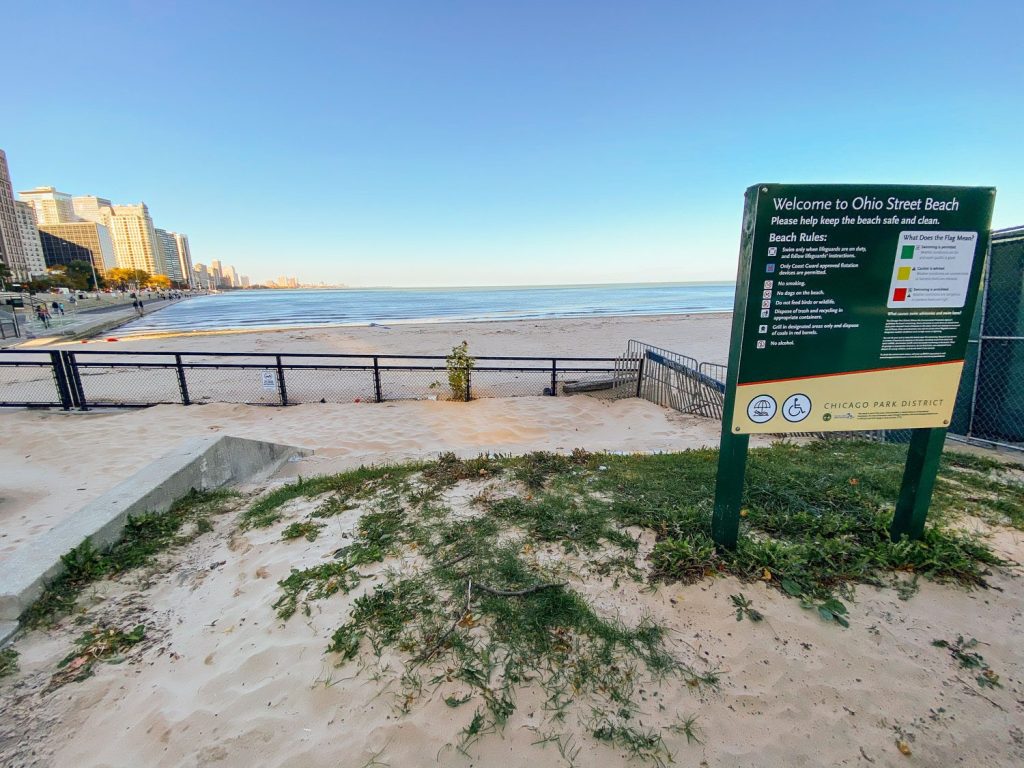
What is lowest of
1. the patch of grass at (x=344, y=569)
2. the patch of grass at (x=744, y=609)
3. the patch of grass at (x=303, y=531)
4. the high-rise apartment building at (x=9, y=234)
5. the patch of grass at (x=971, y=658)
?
the patch of grass at (x=303, y=531)

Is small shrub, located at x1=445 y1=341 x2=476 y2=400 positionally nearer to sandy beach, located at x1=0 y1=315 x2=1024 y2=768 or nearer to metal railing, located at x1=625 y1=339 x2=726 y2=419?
metal railing, located at x1=625 y1=339 x2=726 y2=419

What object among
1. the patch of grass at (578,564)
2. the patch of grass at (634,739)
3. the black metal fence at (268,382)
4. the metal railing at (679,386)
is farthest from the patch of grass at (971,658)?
the black metal fence at (268,382)

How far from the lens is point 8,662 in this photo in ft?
7.76

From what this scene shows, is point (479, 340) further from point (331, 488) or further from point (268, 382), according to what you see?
point (331, 488)

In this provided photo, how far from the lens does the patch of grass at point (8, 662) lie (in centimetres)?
233

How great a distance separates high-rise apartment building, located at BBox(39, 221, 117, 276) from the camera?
152 metres

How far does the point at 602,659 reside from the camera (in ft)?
7.27

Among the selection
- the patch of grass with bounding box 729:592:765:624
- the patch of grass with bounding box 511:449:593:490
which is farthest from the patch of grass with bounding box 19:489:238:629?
the patch of grass with bounding box 729:592:765:624

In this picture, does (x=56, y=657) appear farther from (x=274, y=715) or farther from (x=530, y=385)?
(x=530, y=385)

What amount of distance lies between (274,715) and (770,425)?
2966 millimetres

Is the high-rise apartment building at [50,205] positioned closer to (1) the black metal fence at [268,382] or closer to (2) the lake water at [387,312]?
(2) the lake water at [387,312]

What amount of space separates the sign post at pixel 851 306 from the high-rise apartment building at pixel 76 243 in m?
194

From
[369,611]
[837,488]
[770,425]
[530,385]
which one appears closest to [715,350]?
[530,385]

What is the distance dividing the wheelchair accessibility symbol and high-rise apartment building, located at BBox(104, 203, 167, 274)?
8970 inches
